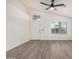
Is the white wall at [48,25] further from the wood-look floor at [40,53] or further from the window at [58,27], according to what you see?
the wood-look floor at [40,53]

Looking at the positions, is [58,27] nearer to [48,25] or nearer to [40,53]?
[48,25]

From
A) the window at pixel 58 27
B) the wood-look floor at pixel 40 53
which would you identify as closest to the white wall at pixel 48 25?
the window at pixel 58 27

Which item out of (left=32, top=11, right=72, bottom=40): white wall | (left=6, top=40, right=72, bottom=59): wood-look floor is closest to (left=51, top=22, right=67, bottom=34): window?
(left=32, top=11, right=72, bottom=40): white wall

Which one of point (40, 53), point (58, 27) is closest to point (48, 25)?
point (58, 27)

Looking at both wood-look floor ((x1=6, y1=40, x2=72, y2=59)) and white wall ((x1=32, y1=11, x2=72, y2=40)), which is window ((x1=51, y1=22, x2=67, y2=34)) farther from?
wood-look floor ((x1=6, y1=40, x2=72, y2=59))

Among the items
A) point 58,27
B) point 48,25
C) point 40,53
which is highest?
point 48,25

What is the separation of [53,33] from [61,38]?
40.0 inches

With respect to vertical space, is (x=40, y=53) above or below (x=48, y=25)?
below

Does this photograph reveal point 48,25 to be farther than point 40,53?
Yes

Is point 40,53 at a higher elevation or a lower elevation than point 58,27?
lower

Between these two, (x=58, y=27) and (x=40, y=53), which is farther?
(x=58, y=27)
